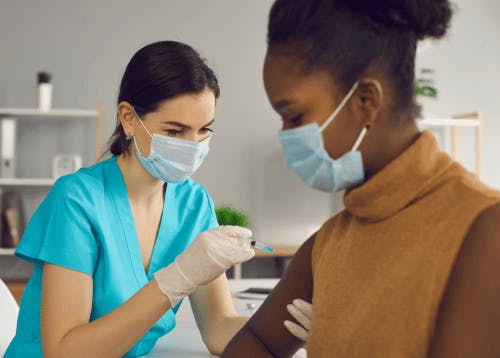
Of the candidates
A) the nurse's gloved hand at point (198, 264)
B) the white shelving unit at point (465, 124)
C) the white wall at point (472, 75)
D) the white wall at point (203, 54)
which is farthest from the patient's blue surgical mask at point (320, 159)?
the white wall at point (472, 75)

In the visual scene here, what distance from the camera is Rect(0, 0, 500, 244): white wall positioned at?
395 centimetres

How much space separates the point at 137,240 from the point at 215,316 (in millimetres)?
258

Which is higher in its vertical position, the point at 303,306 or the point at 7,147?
the point at 303,306

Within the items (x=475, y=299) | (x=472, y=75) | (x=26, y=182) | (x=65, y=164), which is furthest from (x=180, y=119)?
(x=472, y=75)

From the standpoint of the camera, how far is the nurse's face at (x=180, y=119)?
1347mm

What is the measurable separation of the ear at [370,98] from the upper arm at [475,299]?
0.57 ft

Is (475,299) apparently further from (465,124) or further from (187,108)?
(465,124)

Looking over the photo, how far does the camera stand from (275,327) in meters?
1.01

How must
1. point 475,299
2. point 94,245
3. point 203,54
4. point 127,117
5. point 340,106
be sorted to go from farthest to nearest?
point 203,54 → point 127,117 → point 94,245 → point 340,106 → point 475,299

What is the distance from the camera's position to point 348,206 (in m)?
0.80

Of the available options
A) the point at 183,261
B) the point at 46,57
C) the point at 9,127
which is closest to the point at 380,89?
the point at 183,261

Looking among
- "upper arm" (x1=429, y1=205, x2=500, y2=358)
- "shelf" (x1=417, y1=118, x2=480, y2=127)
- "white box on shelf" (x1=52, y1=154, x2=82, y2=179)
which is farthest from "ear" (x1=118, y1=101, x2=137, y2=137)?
"shelf" (x1=417, y1=118, x2=480, y2=127)

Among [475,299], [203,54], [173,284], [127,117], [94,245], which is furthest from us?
[203,54]

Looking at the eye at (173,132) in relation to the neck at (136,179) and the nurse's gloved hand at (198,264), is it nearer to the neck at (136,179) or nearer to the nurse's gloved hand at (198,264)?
the neck at (136,179)
